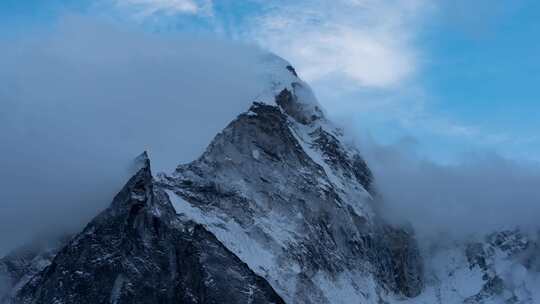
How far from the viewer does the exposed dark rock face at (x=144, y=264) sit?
6914 inches

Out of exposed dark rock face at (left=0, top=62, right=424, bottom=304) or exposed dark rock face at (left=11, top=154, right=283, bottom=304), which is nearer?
exposed dark rock face at (left=11, top=154, right=283, bottom=304)

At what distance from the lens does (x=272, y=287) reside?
178 m

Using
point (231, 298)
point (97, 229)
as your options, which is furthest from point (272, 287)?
point (97, 229)

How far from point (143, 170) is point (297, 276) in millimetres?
30875

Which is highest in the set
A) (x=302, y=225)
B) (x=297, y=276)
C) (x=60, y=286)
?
(x=302, y=225)

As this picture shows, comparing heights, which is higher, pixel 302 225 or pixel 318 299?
pixel 302 225

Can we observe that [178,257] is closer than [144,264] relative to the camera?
No

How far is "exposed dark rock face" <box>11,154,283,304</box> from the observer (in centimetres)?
17562

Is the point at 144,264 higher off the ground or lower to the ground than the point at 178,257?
lower

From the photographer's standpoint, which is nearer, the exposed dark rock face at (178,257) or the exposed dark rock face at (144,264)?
the exposed dark rock face at (144,264)

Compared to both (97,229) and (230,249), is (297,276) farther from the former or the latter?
(97,229)

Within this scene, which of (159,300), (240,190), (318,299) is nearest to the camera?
(159,300)

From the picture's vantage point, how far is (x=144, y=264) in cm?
17762

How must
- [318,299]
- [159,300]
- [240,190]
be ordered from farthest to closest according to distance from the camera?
1. [240,190]
2. [318,299]
3. [159,300]
